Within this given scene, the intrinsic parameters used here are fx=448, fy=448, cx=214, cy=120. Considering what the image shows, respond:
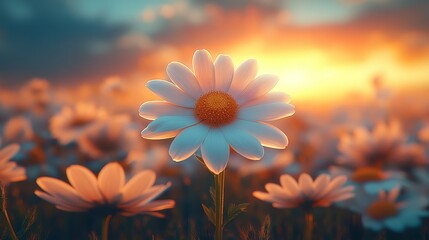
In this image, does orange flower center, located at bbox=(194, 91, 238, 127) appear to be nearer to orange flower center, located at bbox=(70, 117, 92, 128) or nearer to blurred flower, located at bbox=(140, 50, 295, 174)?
blurred flower, located at bbox=(140, 50, 295, 174)

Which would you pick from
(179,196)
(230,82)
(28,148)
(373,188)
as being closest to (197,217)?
(179,196)

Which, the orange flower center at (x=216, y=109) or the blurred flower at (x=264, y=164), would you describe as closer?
the orange flower center at (x=216, y=109)

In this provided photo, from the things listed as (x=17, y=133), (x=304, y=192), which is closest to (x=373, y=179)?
(x=304, y=192)

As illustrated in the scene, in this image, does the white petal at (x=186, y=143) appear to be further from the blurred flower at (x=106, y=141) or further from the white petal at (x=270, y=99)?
the blurred flower at (x=106, y=141)

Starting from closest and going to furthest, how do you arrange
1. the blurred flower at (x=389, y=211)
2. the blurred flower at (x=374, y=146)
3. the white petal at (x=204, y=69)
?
the white petal at (x=204, y=69), the blurred flower at (x=389, y=211), the blurred flower at (x=374, y=146)

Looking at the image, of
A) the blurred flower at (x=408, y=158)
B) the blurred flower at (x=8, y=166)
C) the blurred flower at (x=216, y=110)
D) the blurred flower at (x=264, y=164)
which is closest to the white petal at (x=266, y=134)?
the blurred flower at (x=216, y=110)

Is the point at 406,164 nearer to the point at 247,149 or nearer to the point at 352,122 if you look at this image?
the point at 352,122
